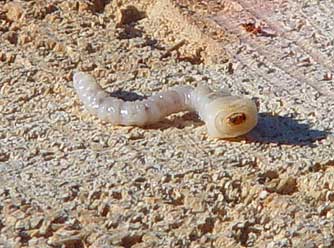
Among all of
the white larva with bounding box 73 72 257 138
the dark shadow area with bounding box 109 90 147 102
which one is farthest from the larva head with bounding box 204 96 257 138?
the dark shadow area with bounding box 109 90 147 102

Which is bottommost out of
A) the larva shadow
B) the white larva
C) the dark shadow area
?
the larva shadow

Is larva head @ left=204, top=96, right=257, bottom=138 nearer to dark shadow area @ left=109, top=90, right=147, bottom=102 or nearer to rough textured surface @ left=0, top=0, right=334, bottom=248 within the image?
rough textured surface @ left=0, top=0, right=334, bottom=248

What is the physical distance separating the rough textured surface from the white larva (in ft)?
0.06

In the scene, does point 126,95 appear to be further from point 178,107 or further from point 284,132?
point 284,132

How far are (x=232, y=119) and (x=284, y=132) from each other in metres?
0.08

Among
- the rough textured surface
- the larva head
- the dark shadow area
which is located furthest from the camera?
the dark shadow area

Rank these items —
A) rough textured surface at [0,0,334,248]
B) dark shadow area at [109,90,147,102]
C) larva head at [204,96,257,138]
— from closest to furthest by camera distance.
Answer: rough textured surface at [0,0,334,248] < larva head at [204,96,257,138] < dark shadow area at [109,90,147,102]

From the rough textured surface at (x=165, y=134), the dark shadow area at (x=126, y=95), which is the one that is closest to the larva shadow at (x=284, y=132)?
the rough textured surface at (x=165, y=134)

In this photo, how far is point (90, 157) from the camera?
1426mm

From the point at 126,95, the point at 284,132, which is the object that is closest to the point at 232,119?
the point at 284,132

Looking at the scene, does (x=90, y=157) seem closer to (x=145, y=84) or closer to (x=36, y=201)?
(x=36, y=201)

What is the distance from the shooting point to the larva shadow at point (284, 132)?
1495mm

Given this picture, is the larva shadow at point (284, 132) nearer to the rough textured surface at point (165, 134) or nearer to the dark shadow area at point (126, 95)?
the rough textured surface at point (165, 134)

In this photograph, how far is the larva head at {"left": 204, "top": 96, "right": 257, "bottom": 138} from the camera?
1.47 meters
